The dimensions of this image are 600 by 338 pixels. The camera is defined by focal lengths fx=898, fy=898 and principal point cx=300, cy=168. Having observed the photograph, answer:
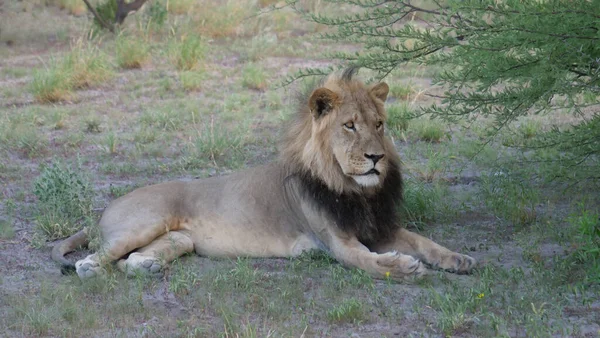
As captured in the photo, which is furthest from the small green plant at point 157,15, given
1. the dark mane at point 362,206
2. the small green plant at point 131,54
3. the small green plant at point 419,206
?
the dark mane at point 362,206

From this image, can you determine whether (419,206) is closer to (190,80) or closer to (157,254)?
(157,254)

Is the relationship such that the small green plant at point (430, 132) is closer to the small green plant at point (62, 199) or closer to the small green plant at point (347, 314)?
the small green plant at point (62, 199)

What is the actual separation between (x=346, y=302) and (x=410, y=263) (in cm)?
58

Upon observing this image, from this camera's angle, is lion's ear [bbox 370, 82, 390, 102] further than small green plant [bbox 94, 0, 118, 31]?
No

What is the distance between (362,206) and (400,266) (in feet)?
1.87

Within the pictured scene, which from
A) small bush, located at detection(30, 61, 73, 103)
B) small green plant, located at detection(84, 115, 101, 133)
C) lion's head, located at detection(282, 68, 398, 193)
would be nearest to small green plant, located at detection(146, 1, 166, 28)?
small bush, located at detection(30, 61, 73, 103)

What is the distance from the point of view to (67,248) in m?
5.82

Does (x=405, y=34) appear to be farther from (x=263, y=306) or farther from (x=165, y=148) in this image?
(x=165, y=148)

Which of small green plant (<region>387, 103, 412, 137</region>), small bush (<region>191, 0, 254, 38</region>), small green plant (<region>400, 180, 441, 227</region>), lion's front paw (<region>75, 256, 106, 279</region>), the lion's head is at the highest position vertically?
the lion's head

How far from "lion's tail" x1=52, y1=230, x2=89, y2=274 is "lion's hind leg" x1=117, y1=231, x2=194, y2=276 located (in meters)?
0.31

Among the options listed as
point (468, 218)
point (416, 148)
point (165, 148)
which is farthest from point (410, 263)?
point (165, 148)

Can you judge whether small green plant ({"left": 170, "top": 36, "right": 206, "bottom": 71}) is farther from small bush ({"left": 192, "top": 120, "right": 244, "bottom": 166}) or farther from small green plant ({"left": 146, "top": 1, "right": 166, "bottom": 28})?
small bush ({"left": 192, "top": 120, "right": 244, "bottom": 166})

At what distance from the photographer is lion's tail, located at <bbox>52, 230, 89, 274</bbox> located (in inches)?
217

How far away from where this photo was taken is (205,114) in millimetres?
9922
